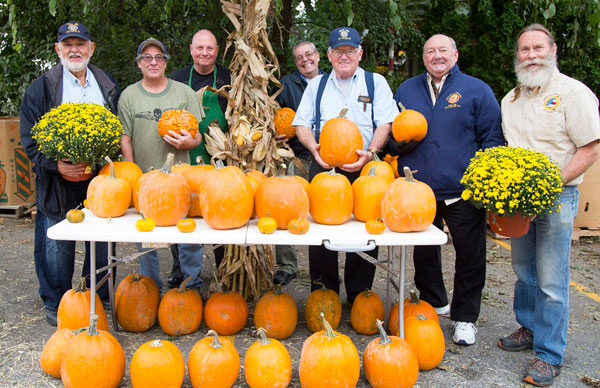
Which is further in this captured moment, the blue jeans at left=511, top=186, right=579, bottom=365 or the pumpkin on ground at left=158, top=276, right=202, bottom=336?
the pumpkin on ground at left=158, top=276, right=202, bottom=336

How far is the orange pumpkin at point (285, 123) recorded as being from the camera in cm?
460

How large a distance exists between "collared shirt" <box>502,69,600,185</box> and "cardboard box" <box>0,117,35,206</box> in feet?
23.1

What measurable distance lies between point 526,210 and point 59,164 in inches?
125

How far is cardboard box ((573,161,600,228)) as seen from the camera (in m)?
6.76

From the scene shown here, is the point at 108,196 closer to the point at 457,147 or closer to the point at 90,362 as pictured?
the point at 90,362

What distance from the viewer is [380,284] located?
527cm

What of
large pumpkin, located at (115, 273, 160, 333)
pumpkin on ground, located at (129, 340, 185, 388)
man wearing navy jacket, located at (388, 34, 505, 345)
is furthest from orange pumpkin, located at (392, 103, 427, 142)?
large pumpkin, located at (115, 273, 160, 333)

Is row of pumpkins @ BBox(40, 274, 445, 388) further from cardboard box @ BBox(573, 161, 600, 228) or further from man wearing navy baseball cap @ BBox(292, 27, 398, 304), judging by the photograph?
cardboard box @ BBox(573, 161, 600, 228)

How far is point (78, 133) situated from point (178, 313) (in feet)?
4.95

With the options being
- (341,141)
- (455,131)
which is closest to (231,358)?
(341,141)

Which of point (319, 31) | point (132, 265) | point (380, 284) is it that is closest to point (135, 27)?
point (319, 31)

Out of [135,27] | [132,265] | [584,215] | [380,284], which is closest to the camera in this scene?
[380,284]

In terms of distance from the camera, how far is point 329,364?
9.52 feet

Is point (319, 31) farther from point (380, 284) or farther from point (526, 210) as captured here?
point (526, 210)
